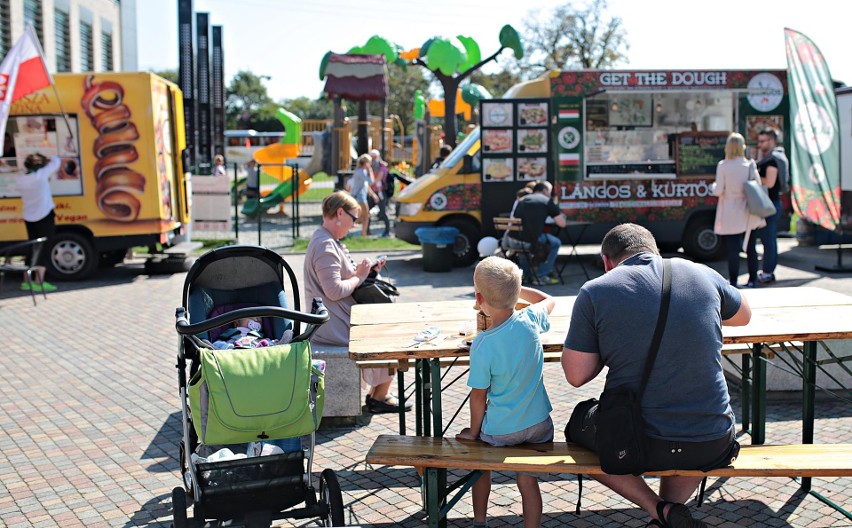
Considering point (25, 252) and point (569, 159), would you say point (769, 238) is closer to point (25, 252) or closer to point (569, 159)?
point (569, 159)

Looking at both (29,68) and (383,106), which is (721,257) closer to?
(29,68)

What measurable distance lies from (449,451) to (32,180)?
10351 millimetres

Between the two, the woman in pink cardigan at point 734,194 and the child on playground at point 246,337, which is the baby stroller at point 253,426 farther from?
the woman in pink cardigan at point 734,194

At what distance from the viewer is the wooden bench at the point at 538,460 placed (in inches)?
160

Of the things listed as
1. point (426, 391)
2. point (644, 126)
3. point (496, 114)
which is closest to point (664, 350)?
point (426, 391)

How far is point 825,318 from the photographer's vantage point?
504 centimetres

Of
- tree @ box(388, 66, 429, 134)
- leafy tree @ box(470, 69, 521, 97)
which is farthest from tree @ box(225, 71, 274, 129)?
leafy tree @ box(470, 69, 521, 97)

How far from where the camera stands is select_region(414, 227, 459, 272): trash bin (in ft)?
46.7

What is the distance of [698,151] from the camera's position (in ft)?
47.6

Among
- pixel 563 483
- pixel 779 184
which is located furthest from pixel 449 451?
pixel 779 184

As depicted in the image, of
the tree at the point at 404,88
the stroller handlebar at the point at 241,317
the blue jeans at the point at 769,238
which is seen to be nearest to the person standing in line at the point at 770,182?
the blue jeans at the point at 769,238

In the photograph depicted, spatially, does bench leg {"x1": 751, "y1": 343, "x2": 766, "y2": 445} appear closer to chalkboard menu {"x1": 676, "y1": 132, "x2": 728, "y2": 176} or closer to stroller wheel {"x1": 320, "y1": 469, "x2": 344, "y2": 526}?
stroller wheel {"x1": 320, "y1": 469, "x2": 344, "y2": 526}

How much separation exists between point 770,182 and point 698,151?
2.87 m

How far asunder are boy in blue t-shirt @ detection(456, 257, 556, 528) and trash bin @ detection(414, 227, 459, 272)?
Result: 981 centimetres
